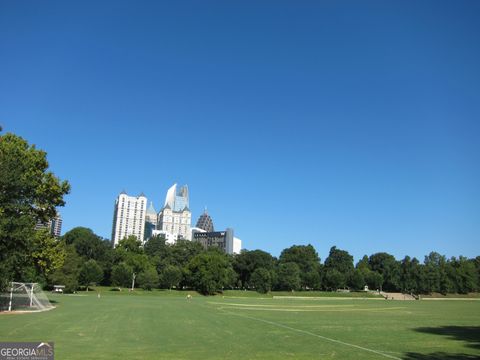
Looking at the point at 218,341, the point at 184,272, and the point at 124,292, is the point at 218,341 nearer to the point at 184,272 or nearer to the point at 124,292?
the point at 124,292

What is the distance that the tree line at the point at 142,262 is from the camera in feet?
117

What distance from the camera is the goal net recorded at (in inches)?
1513

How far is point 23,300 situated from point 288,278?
9410cm

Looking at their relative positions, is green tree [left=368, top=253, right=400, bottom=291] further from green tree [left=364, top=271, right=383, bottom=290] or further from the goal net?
the goal net

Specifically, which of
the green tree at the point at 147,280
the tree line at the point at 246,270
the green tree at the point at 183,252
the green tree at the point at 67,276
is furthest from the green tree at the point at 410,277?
the green tree at the point at 67,276

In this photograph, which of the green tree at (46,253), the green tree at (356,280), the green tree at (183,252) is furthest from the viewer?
the green tree at (356,280)

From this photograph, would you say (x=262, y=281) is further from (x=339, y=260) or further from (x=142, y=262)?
(x=339, y=260)

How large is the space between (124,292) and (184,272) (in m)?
20.7

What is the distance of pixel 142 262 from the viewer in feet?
378

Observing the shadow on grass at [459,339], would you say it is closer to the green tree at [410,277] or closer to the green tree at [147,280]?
the green tree at [147,280]

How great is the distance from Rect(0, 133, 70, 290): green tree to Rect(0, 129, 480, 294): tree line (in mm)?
75

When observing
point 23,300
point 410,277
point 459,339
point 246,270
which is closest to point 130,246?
point 246,270

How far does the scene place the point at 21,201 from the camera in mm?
38906

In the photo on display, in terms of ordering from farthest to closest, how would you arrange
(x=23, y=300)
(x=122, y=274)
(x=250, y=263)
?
1. (x=250, y=263)
2. (x=122, y=274)
3. (x=23, y=300)
